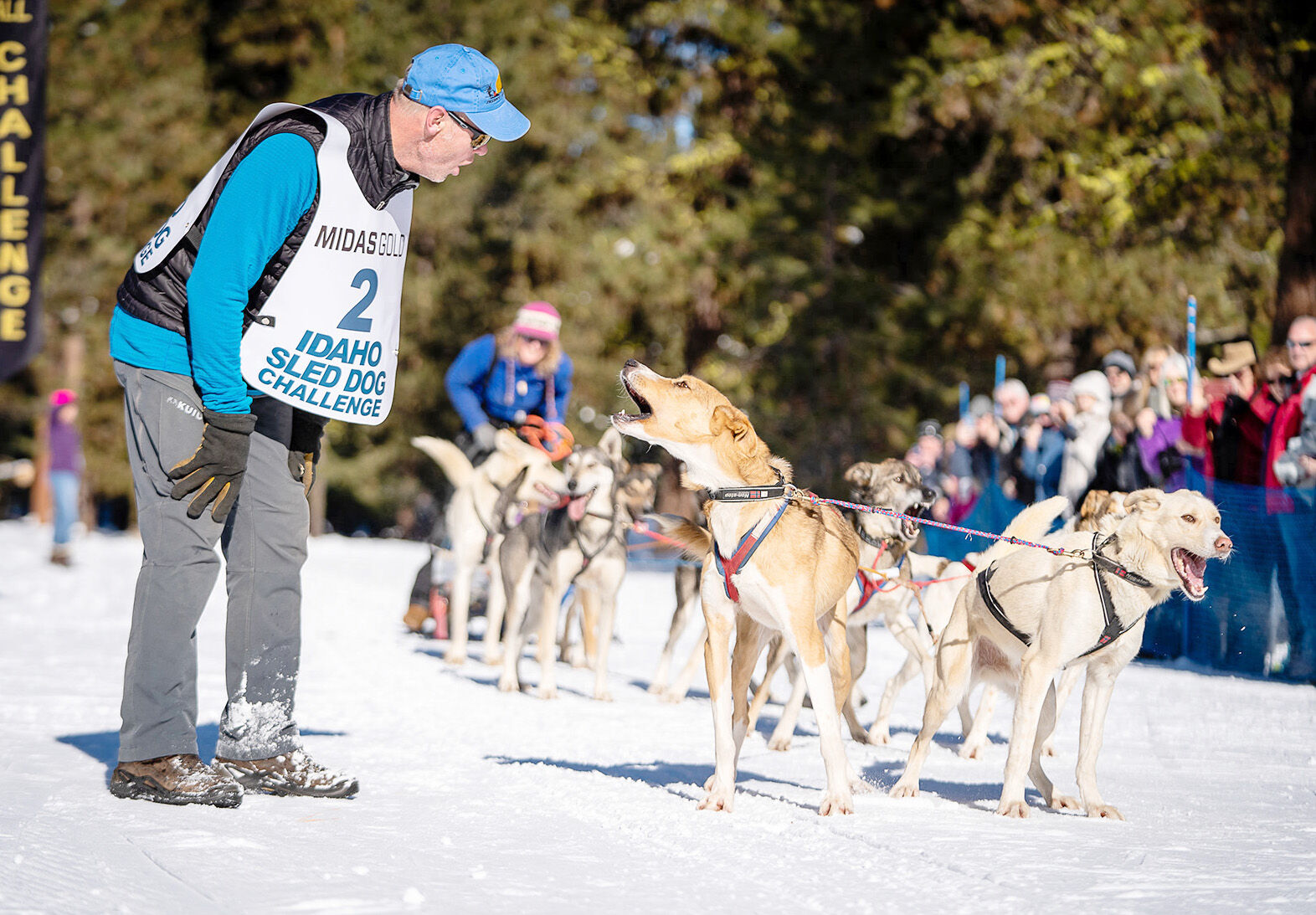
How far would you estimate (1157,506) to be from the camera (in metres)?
4.52

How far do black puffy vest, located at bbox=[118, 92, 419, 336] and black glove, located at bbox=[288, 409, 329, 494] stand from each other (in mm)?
441

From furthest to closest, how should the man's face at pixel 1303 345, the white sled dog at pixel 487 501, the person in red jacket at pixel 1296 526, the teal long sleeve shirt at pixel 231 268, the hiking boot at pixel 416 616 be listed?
the hiking boot at pixel 416 616 < the white sled dog at pixel 487 501 < the man's face at pixel 1303 345 < the person in red jacket at pixel 1296 526 < the teal long sleeve shirt at pixel 231 268

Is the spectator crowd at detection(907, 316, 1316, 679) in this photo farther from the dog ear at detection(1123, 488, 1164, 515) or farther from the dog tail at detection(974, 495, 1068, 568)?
the dog ear at detection(1123, 488, 1164, 515)

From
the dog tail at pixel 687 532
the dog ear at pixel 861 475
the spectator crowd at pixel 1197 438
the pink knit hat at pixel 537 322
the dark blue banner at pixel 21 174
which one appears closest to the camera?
the dog tail at pixel 687 532

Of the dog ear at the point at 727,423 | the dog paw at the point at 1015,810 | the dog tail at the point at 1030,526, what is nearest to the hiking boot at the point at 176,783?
the dog ear at the point at 727,423

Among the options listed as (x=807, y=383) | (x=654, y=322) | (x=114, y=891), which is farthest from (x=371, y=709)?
(x=654, y=322)

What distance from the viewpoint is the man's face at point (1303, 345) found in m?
8.03

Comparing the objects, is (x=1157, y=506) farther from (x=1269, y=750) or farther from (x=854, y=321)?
(x=854, y=321)

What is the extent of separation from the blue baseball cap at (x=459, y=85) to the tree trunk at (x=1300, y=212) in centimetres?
942

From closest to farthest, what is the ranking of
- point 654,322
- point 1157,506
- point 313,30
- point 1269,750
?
point 1157,506
point 1269,750
point 654,322
point 313,30

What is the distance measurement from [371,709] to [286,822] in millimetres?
2594

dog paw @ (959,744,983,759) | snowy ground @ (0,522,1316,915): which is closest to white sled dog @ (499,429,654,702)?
snowy ground @ (0,522,1316,915)

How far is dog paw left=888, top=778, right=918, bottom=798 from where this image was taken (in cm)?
455

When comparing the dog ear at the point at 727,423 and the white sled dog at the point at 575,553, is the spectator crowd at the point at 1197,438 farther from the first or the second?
the dog ear at the point at 727,423
